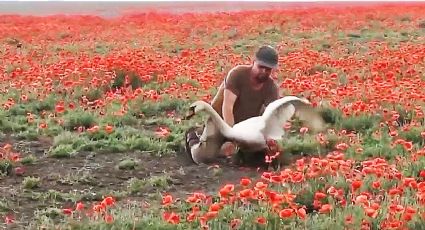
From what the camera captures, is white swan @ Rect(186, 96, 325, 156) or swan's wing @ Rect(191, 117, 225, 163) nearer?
white swan @ Rect(186, 96, 325, 156)

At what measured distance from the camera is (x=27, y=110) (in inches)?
369

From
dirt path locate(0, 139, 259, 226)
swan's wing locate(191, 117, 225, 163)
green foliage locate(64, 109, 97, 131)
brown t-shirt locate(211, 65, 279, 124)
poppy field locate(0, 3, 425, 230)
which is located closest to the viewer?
poppy field locate(0, 3, 425, 230)

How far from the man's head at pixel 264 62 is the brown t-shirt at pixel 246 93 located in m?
0.15

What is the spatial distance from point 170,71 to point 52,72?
5.35 feet

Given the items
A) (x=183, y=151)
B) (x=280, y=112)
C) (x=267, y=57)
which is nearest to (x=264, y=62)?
(x=267, y=57)

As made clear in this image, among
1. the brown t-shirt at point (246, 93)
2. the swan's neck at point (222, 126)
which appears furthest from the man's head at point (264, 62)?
the swan's neck at point (222, 126)

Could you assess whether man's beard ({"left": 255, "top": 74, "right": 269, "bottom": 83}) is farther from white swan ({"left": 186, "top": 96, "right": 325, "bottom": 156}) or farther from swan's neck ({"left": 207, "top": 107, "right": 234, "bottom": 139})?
swan's neck ({"left": 207, "top": 107, "right": 234, "bottom": 139})

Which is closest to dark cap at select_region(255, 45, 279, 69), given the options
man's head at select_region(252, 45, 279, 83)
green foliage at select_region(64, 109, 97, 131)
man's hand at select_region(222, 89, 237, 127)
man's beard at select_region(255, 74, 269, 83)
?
man's head at select_region(252, 45, 279, 83)

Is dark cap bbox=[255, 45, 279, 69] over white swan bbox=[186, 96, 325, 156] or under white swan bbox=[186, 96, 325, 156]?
over

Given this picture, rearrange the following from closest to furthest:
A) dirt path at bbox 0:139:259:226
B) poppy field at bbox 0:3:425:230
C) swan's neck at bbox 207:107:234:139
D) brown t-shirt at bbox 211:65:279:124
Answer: poppy field at bbox 0:3:425:230
dirt path at bbox 0:139:259:226
swan's neck at bbox 207:107:234:139
brown t-shirt at bbox 211:65:279:124

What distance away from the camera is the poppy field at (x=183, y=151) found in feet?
15.0

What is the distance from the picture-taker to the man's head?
257 inches

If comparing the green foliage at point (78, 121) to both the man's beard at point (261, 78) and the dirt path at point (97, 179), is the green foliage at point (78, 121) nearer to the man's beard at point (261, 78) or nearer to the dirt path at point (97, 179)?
the dirt path at point (97, 179)

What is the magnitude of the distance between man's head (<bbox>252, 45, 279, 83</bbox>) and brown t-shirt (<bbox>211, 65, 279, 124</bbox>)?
154 millimetres
